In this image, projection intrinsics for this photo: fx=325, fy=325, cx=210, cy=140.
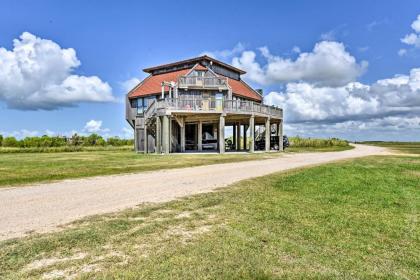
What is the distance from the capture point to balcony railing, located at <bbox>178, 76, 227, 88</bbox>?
32.5m

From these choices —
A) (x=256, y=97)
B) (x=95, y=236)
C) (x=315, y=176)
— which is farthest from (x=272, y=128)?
(x=95, y=236)

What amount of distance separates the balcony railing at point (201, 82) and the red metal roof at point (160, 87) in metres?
2.54

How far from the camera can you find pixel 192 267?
13.2 ft

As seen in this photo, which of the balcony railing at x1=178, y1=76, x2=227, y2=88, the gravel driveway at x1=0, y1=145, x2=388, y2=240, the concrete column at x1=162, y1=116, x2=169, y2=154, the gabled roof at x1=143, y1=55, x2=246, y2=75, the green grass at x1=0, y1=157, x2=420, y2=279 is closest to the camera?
the green grass at x1=0, y1=157, x2=420, y2=279

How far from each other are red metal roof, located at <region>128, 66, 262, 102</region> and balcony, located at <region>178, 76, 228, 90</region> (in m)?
2.50

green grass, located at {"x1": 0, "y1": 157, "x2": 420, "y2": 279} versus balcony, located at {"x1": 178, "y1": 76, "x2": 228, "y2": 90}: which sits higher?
balcony, located at {"x1": 178, "y1": 76, "x2": 228, "y2": 90}

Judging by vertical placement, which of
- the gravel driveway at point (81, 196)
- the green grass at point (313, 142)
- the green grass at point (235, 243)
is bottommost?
the green grass at point (235, 243)

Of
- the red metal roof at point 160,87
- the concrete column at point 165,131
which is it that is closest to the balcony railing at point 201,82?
the red metal roof at point 160,87

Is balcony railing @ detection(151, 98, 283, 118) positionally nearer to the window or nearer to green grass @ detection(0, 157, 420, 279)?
the window

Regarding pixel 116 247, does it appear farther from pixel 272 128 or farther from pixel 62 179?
pixel 272 128

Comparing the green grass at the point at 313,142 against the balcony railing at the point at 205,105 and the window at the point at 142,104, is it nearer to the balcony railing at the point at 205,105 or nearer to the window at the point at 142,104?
the window at the point at 142,104

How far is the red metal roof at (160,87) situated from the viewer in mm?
36438

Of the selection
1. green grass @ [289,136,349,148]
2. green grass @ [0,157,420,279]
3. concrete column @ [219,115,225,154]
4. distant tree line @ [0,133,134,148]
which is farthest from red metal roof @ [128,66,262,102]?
green grass @ [0,157,420,279]

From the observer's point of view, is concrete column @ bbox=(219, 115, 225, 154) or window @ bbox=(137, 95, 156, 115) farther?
window @ bbox=(137, 95, 156, 115)
